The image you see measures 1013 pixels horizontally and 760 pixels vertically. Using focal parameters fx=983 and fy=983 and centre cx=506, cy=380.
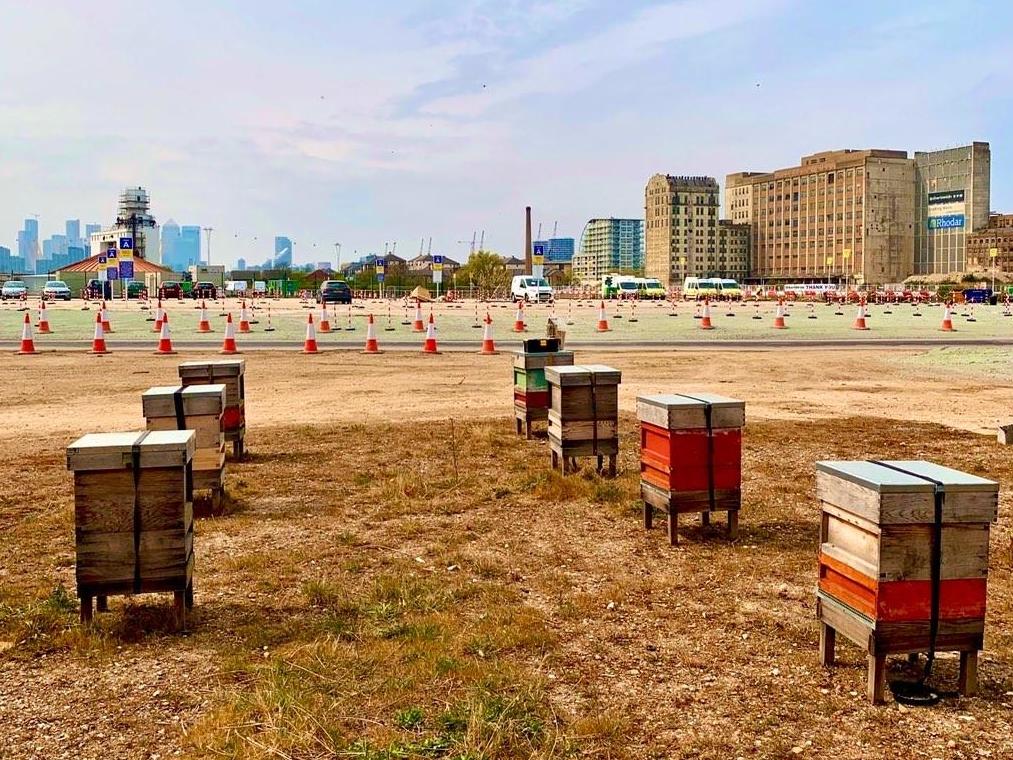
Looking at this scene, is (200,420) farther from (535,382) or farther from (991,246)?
(991,246)

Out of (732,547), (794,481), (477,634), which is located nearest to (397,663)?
(477,634)

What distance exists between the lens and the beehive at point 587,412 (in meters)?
9.30

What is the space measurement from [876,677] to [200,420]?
583 centimetres

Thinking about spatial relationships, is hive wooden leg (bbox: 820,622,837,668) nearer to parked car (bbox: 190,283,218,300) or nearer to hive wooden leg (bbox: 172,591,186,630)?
hive wooden leg (bbox: 172,591,186,630)

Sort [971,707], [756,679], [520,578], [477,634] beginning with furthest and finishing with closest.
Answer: [520,578] < [477,634] < [756,679] < [971,707]

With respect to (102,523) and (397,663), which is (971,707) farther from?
(102,523)

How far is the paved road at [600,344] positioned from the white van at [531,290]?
36737mm

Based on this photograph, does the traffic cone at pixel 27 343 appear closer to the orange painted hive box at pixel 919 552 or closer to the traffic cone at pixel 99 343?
the traffic cone at pixel 99 343

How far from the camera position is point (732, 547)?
23.6 ft

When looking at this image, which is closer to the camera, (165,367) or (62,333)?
(165,367)

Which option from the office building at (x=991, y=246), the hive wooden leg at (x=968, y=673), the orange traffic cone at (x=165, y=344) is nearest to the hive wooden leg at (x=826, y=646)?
the hive wooden leg at (x=968, y=673)

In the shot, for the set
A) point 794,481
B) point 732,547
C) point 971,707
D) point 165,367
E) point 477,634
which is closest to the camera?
point 971,707

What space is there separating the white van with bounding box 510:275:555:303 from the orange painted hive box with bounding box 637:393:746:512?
184ft

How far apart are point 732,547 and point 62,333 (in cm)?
2835
